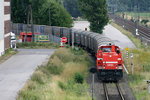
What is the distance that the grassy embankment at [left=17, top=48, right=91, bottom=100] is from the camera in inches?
728

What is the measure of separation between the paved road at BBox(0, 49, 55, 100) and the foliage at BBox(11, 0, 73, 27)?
3373 cm

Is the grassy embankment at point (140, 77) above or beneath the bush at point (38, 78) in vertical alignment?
beneath

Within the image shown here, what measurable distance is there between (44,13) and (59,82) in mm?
50070

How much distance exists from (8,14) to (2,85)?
2109 centimetres

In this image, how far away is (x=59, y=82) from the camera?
2253 centimetres

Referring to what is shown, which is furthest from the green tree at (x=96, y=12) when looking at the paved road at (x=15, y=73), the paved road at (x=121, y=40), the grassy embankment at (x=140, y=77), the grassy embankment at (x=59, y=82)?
the grassy embankment at (x=59, y=82)

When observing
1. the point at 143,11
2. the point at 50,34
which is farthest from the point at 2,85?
the point at 143,11

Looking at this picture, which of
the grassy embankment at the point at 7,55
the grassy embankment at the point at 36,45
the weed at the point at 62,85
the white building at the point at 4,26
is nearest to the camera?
the weed at the point at 62,85

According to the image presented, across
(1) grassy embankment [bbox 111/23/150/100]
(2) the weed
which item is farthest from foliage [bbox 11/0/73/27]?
(2) the weed

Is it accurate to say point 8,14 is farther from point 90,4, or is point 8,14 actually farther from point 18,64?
point 90,4

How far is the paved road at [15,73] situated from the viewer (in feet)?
63.4

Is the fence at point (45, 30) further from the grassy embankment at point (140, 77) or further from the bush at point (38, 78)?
the bush at point (38, 78)

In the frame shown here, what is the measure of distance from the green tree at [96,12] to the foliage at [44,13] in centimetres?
1036

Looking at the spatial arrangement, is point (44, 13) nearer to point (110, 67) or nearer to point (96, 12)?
point (96, 12)
